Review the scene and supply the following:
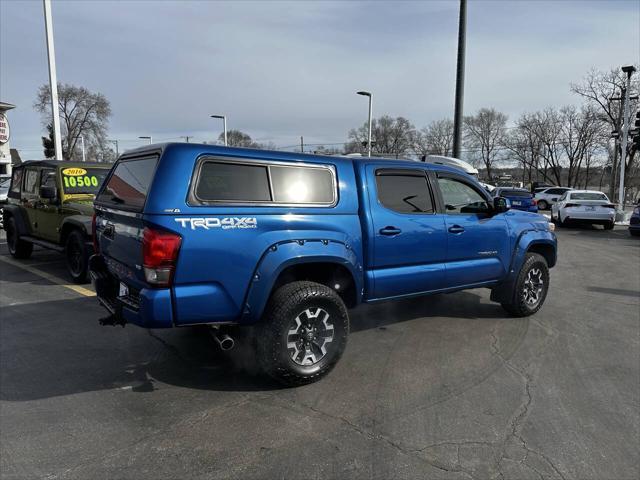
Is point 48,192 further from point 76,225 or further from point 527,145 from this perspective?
point 527,145

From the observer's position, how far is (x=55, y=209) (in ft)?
26.7

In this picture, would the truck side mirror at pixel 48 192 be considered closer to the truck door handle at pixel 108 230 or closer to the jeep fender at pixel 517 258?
the truck door handle at pixel 108 230

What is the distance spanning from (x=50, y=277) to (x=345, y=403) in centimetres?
656

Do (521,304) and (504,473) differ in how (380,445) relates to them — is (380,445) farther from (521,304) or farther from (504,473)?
(521,304)

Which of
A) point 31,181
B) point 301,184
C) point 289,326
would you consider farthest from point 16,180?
point 289,326

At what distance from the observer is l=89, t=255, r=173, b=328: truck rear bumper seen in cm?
337

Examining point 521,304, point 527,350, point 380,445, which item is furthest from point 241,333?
point 521,304

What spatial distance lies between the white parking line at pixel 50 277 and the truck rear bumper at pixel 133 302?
9.55ft

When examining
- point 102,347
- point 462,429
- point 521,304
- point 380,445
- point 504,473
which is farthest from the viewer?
point 521,304

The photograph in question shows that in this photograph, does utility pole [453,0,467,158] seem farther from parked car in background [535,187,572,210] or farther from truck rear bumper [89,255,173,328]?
parked car in background [535,187,572,210]

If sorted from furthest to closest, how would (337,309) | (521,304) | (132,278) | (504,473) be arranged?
(521,304) < (337,309) < (132,278) < (504,473)

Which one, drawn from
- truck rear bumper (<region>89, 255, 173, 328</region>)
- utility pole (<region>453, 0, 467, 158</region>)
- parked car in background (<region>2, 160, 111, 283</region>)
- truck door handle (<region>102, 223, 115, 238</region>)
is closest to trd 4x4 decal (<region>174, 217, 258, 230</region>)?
truck rear bumper (<region>89, 255, 173, 328</region>)

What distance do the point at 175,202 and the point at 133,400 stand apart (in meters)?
1.61

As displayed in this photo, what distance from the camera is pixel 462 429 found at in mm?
3336
